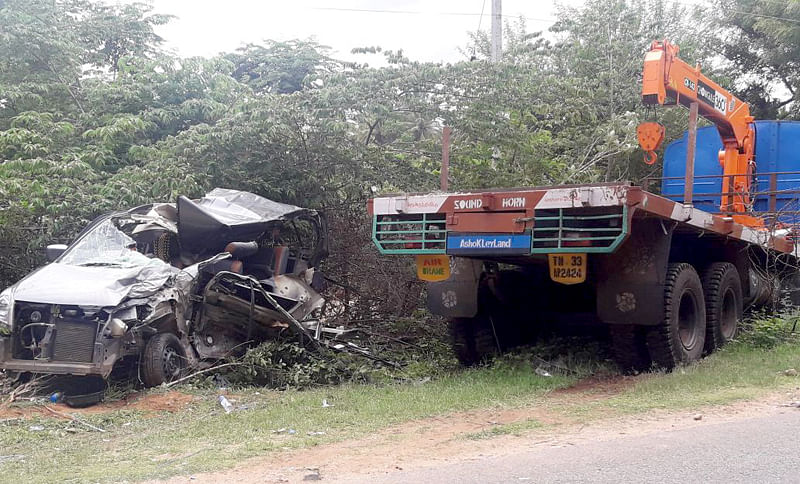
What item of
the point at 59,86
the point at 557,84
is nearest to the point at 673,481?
the point at 557,84

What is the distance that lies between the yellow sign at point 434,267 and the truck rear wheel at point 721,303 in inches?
119

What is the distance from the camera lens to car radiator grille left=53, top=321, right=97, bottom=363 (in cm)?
724

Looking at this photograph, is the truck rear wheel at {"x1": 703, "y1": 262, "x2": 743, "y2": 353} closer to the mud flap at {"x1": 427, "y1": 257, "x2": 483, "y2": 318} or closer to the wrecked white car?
the mud flap at {"x1": 427, "y1": 257, "x2": 483, "y2": 318}

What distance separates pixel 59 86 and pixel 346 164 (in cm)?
666

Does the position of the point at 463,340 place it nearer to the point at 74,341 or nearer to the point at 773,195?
the point at 74,341

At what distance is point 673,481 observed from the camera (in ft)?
14.4

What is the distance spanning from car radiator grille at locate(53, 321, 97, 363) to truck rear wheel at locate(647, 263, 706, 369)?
5.17 metres

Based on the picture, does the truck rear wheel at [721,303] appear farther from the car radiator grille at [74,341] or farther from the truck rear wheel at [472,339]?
the car radiator grille at [74,341]

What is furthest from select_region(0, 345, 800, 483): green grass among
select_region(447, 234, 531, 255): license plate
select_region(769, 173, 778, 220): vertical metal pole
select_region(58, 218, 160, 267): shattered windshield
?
select_region(769, 173, 778, 220): vertical metal pole

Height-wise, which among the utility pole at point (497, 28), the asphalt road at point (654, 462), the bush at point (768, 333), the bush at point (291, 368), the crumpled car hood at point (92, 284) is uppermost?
the utility pole at point (497, 28)

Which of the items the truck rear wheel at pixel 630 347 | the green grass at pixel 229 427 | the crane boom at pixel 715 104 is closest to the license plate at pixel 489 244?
the green grass at pixel 229 427

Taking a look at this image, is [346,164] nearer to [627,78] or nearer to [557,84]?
[557,84]

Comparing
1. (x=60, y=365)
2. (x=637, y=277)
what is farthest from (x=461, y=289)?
(x=60, y=365)

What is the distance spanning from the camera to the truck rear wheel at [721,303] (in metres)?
8.66
